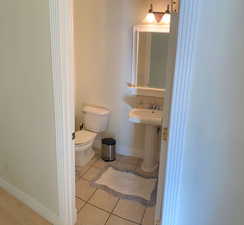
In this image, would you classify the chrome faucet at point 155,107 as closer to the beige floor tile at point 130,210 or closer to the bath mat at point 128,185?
the bath mat at point 128,185

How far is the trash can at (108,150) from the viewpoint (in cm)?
306

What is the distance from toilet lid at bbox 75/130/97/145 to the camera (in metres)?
2.81

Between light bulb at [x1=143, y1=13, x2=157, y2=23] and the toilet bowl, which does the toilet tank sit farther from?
light bulb at [x1=143, y1=13, x2=157, y2=23]

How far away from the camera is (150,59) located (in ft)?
9.11

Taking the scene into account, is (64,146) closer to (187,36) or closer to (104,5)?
(187,36)

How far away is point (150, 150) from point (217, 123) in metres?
1.83

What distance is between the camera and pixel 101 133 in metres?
3.31

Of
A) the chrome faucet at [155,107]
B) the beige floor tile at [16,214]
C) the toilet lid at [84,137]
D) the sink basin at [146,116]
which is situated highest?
the chrome faucet at [155,107]

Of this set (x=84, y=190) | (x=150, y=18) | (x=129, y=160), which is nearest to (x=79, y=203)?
(x=84, y=190)

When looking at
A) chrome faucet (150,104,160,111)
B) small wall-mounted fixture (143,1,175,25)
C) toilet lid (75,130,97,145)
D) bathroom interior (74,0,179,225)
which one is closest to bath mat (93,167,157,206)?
bathroom interior (74,0,179,225)

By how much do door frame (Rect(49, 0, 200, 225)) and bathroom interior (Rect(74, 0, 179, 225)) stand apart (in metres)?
0.60

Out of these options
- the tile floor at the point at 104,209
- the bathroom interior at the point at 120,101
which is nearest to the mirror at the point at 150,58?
the bathroom interior at the point at 120,101

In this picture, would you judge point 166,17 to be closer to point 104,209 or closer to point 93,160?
point 93,160

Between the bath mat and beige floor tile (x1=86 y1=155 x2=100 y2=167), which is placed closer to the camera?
the bath mat
